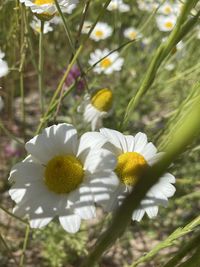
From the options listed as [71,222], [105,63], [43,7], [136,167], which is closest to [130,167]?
[136,167]

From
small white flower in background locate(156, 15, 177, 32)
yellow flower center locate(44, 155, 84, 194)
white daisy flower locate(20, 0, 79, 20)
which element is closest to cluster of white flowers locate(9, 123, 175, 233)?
yellow flower center locate(44, 155, 84, 194)

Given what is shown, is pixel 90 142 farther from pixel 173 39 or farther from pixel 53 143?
pixel 173 39

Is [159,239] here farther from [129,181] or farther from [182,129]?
[182,129]

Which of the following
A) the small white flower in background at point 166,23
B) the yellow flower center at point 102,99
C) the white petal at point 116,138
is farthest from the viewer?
the small white flower in background at point 166,23

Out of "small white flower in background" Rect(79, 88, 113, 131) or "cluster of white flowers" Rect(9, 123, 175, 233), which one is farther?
"small white flower in background" Rect(79, 88, 113, 131)

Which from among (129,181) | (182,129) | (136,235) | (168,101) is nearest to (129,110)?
(129,181)

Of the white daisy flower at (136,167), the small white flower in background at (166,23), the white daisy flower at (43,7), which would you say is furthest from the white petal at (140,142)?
the small white flower in background at (166,23)

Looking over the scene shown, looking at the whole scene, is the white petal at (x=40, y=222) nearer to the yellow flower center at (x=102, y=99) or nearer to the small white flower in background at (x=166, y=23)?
the yellow flower center at (x=102, y=99)

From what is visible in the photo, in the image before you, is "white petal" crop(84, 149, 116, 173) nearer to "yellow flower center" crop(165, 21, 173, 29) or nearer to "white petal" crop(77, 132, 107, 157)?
"white petal" crop(77, 132, 107, 157)
